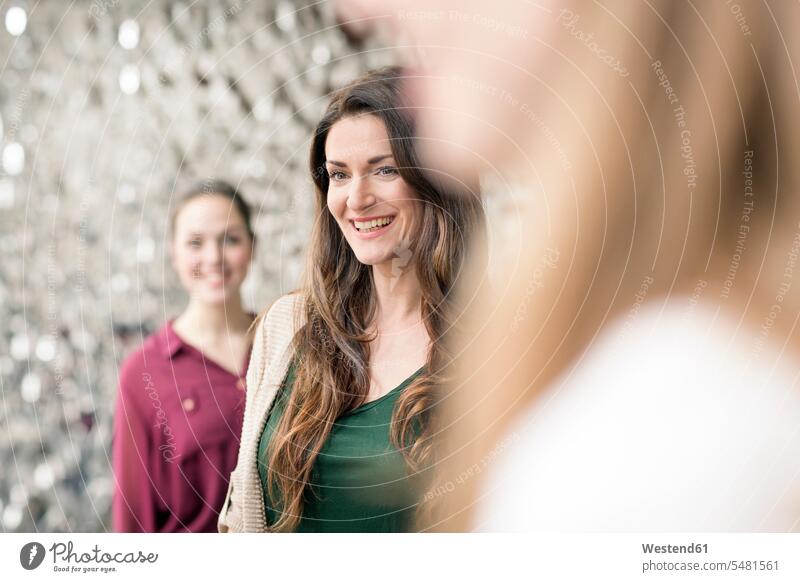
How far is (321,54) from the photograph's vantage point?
59cm

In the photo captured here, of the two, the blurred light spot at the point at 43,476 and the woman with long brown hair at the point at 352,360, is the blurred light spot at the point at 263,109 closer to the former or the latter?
the woman with long brown hair at the point at 352,360

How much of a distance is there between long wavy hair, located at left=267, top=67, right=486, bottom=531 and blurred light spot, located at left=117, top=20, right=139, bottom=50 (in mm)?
193

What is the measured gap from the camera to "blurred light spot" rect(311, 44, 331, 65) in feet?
1.94

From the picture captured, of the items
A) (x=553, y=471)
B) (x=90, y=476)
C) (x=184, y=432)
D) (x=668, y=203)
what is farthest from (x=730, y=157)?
(x=90, y=476)

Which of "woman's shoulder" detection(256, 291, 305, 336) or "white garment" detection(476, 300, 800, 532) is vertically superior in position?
"woman's shoulder" detection(256, 291, 305, 336)

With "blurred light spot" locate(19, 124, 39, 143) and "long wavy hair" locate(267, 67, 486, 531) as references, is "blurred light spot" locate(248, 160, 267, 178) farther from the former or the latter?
"blurred light spot" locate(19, 124, 39, 143)

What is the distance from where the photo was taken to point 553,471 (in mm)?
603

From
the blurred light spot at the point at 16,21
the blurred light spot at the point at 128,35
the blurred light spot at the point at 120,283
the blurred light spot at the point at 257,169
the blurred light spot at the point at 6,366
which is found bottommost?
the blurred light spot at the point at 6,366

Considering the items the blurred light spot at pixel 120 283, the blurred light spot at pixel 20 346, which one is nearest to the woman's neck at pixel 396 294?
the blurred light spot at pixel 120 283

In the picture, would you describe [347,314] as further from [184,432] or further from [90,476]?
[90,476]

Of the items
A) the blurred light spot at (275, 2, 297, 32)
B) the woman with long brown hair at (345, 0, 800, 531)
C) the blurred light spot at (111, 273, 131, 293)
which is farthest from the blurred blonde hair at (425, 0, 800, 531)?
the blurred light spot at (111, 273, 131, 293)

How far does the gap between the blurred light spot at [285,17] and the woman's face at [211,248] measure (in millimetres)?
164

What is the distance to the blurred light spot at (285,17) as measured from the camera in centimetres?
60

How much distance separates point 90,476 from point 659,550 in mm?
521
